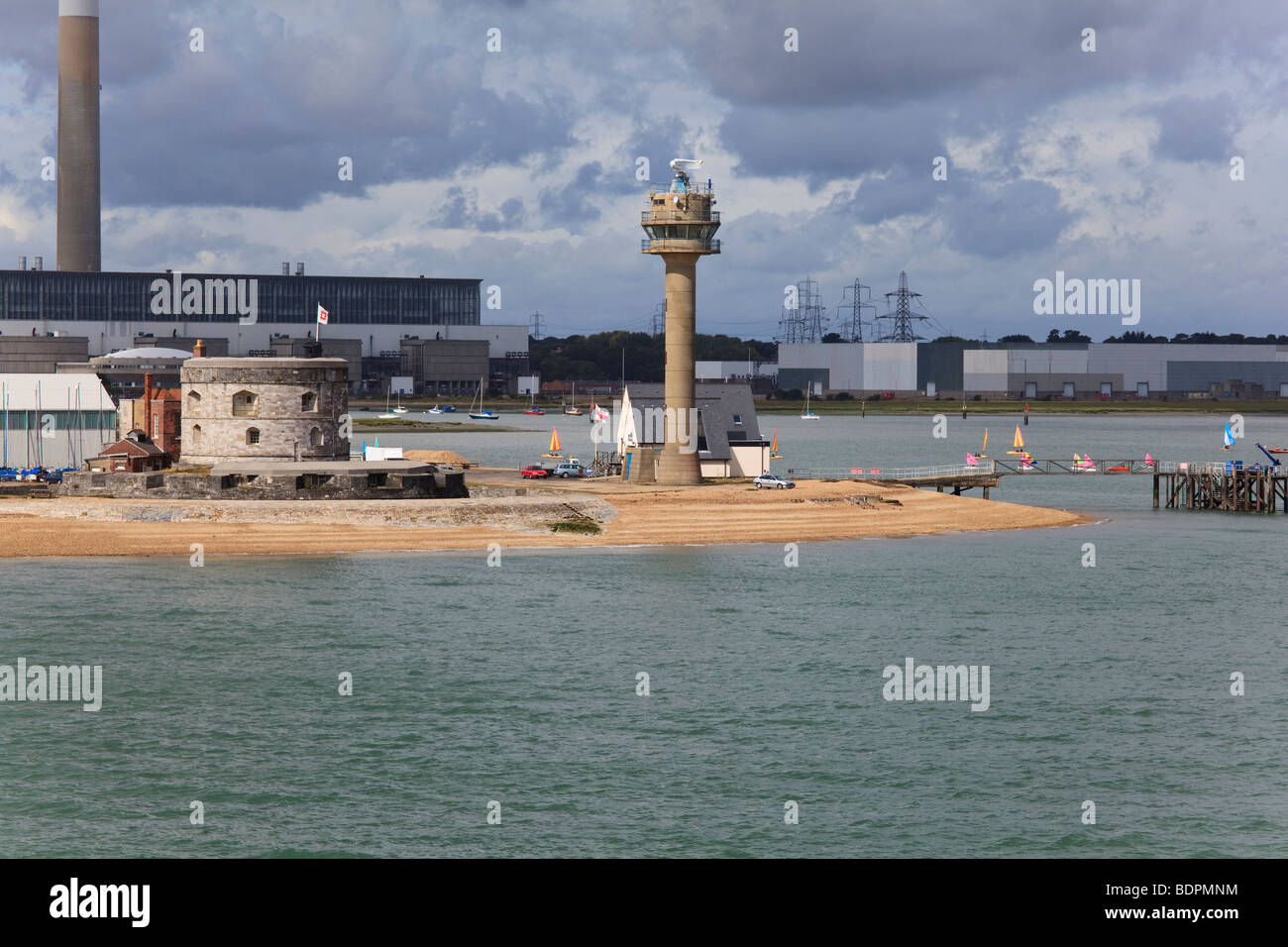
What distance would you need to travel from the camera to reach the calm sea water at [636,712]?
32.3m

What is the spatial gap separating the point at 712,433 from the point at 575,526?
18371mm

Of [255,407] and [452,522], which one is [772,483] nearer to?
[452,522]

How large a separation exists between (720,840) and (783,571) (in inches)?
1582

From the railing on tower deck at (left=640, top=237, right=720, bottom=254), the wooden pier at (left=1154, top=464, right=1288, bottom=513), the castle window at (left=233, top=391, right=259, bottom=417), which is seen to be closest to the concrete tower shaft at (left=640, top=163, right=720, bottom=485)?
the railing on tower deck at (left=640, top=237, right=720, bottom=254)

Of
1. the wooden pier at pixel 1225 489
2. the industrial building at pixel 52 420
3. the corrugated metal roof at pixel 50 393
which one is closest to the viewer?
the industrial building at pixel 52 420

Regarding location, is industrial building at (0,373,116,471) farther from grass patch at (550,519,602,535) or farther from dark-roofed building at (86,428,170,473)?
grass patch at (550,519,602,535)

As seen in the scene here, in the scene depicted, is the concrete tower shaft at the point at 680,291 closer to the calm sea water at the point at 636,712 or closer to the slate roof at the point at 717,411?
the slate roof at the point at 717,411

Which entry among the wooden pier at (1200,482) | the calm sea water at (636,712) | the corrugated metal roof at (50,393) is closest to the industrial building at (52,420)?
the corrugated metal roof at (50,393)

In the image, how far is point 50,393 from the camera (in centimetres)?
10144

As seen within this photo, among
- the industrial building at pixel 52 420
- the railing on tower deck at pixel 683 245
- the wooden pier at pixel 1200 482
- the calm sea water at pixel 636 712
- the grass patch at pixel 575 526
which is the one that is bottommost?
the calm sea water at pixel 636 712

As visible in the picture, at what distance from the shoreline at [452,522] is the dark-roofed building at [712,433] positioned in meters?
6.35

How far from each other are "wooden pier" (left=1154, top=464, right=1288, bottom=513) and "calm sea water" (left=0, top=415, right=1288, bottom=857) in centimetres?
3452

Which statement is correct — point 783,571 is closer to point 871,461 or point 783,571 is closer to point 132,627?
point 132,627
